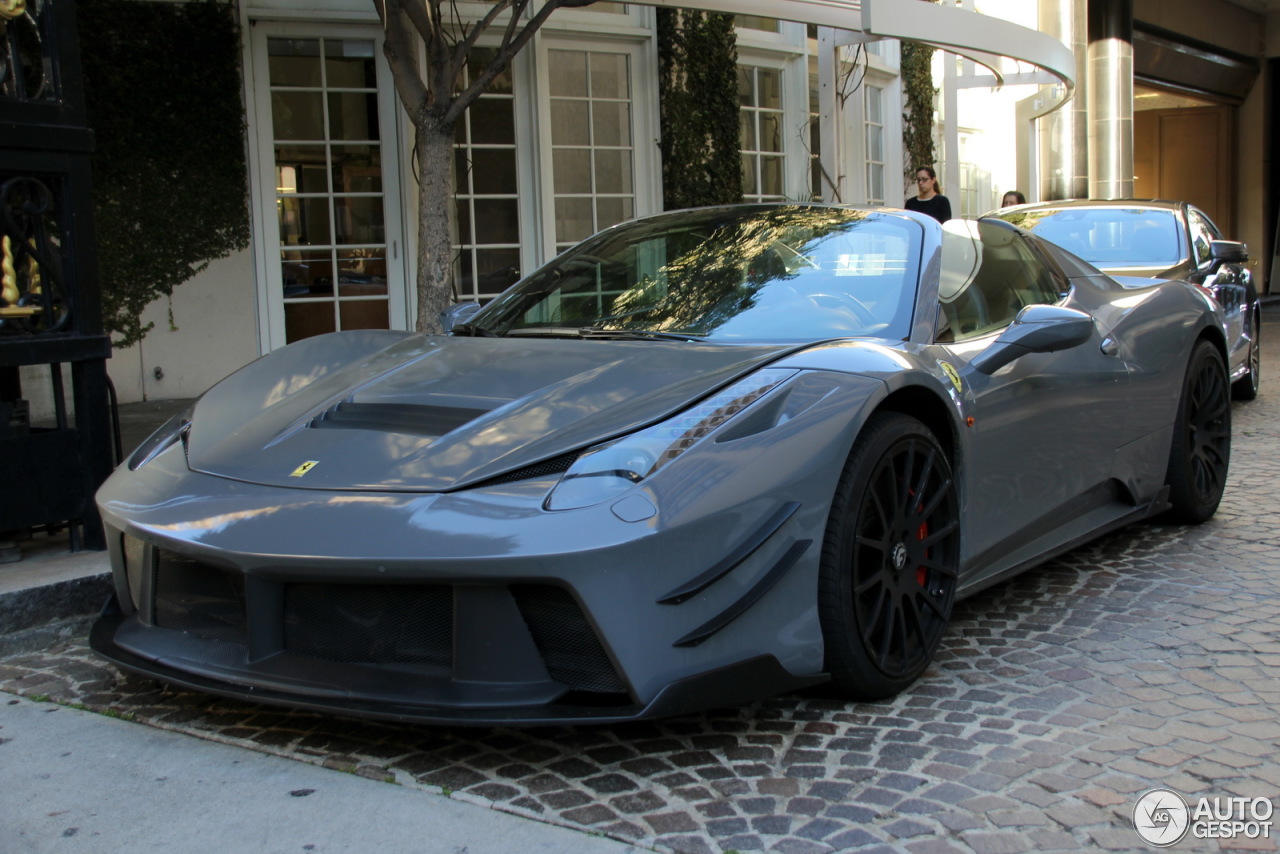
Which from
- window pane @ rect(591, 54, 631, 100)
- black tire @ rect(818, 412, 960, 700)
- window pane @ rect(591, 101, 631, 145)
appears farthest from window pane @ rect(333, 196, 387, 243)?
black tire @ rect(818, 412, 960, 700)

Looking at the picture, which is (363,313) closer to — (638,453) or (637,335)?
(637,335)

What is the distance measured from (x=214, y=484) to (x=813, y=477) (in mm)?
1364

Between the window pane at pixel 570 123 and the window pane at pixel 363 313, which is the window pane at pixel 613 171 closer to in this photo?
the window pane at pixel 570 123

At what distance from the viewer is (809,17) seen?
33.3ft

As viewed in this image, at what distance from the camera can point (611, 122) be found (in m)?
10.9

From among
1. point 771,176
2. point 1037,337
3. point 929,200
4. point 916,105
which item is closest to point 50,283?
point 1037,337

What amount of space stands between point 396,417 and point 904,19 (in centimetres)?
795

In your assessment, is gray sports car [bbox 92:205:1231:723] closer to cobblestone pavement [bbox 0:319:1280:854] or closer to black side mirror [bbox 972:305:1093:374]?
black side mirror [bbox 972:305:1093:374]

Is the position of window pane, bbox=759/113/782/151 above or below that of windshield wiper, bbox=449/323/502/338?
above

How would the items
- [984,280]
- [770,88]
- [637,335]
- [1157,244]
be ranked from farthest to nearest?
[770,88] < [1157,244] < [984,280] < [637,335]

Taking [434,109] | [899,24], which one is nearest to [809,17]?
[899,24]

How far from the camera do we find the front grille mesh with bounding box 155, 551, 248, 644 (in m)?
2.75

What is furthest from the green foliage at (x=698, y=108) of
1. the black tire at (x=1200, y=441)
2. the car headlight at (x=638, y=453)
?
the car headlight at (x=638, y=453)

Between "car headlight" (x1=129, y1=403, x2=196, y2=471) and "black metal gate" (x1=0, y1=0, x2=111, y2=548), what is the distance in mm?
875
